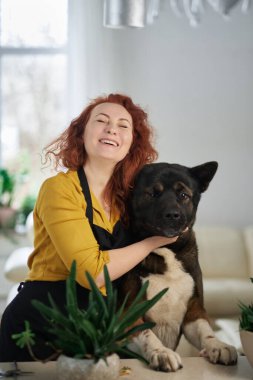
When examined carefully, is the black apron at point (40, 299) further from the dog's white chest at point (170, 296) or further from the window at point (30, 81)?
the window at point (30, 81)

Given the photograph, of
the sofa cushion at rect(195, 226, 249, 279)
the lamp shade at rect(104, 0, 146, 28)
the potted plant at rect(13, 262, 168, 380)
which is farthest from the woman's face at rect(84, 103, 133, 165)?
the sofa cushion at rect(195, 226, 249, 279)

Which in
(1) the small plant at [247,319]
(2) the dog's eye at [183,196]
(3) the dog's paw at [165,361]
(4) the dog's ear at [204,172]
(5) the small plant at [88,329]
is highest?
(4) the dog's ear at [204,172]

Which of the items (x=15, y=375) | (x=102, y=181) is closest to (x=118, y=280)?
(x=102, y=181)

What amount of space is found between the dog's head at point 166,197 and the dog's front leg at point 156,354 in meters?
0.27

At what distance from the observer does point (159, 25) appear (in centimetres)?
550

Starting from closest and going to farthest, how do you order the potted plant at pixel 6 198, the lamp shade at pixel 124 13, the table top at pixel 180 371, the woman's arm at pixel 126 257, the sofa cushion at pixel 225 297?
the table top at pixel 180 371, the woman's arm at pixel 126 257, the lamp shade at pixel 124 13, the sofa cushion at pixel 225 297, the potted plant at pixel 6 198

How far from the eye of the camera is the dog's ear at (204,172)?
1.84 m

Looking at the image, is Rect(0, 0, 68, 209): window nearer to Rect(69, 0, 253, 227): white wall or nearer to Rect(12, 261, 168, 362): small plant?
Rect(69, 0, 253, 227): white wall

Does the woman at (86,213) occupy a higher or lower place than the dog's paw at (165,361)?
higher

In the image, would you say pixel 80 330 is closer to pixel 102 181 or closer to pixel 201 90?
pixel 102 181

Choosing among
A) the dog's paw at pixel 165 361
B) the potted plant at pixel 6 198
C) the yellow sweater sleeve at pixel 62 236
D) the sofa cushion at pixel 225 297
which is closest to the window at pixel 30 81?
the potted plant at pixel 6 198

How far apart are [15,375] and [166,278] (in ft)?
1.73

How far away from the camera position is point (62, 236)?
1724mm

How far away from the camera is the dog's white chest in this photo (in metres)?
1.80
